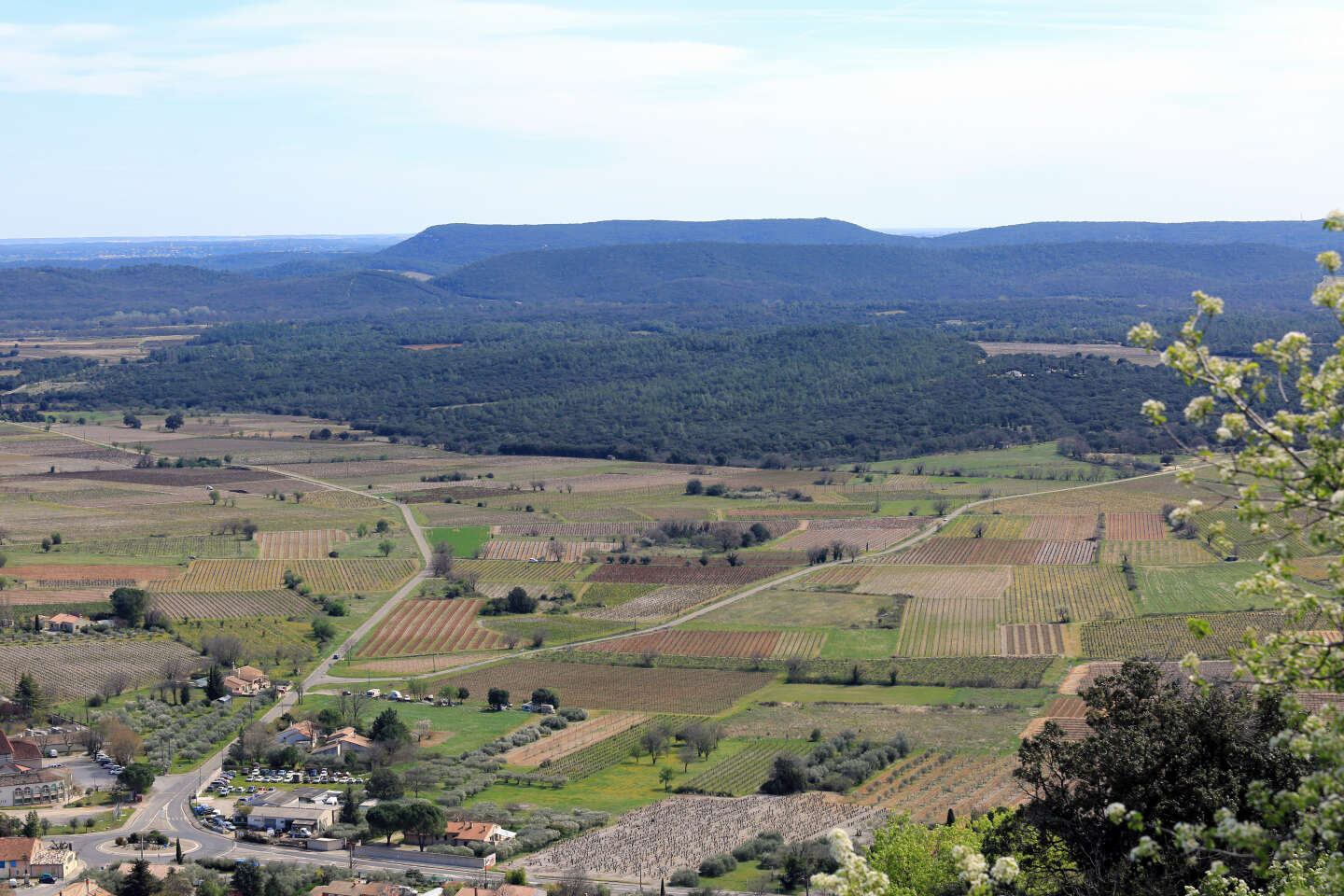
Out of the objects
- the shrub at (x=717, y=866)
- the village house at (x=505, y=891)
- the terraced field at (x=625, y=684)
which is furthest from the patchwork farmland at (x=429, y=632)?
the village house at (x=505, y=891)

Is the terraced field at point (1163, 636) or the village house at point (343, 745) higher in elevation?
the terraced field at point (1163, 636)

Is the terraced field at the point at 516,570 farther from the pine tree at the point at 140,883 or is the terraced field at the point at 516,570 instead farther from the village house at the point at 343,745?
the pine tree at the point at 140,883

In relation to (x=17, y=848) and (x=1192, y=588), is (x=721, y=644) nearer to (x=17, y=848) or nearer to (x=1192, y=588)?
(x=1192, y=588)

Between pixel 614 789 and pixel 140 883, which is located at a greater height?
pixel 140 883

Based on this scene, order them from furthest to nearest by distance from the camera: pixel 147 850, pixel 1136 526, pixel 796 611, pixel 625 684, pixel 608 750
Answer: pixel 1136 526, pixel 796 611, pixel 625 684, pixel 608 750, pixel 147 850

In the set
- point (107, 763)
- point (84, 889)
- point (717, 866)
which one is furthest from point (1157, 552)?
point (84, 889)

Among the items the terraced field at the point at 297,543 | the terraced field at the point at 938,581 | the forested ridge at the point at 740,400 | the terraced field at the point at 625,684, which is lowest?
the terraced field at the point at 625,684

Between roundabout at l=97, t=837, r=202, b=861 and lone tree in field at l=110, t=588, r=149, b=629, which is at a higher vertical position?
lone tree in field at l=110, t=588, r=149, b=629

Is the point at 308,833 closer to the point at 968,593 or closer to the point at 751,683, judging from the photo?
the point at 751,683

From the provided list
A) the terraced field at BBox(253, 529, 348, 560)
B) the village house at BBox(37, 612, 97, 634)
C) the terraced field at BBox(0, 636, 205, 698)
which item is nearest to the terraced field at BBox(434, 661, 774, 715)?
the terraced field at BBox(0, 636, 205, 698)

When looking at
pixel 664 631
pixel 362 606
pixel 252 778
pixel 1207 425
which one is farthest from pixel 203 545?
pixel 1207 425

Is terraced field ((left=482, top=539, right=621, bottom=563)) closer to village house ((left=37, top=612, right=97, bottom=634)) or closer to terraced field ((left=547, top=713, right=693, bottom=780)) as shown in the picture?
village house ((left=37, top=612, right=97, bottom=634))
